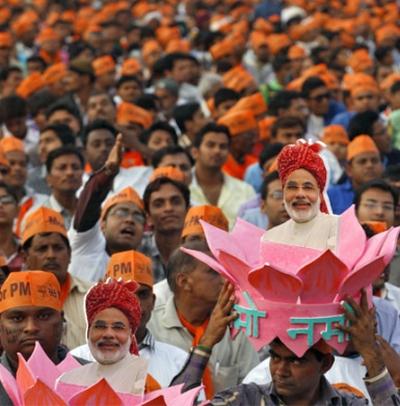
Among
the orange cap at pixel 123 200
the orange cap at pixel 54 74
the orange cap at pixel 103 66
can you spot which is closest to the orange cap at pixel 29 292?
the orange cap at pixel 123 200

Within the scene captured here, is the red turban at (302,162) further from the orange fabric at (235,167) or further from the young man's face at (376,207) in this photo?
the orange fabric at (235,167)

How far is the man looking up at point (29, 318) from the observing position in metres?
6.57

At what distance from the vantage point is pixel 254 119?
13.1m

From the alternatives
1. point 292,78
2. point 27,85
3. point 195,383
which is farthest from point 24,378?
point 292,78

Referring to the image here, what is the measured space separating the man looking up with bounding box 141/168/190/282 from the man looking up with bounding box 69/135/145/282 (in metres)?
0.21

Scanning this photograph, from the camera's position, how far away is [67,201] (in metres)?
10.4

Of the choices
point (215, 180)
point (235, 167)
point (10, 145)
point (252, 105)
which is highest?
point (10, 145)

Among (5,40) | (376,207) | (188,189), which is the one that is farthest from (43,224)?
(5,40)

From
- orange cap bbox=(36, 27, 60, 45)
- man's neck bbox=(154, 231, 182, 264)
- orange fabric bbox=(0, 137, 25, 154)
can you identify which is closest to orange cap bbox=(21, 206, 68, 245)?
man's neck bbox=(154, 231, 182, 264)

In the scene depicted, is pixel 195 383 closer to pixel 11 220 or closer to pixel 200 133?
pixel 11 220

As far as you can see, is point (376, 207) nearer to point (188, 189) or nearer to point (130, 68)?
point (188, 189)

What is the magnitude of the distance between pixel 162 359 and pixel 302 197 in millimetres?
1856

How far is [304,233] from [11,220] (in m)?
4.48

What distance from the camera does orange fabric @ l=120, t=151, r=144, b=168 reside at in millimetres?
12188
